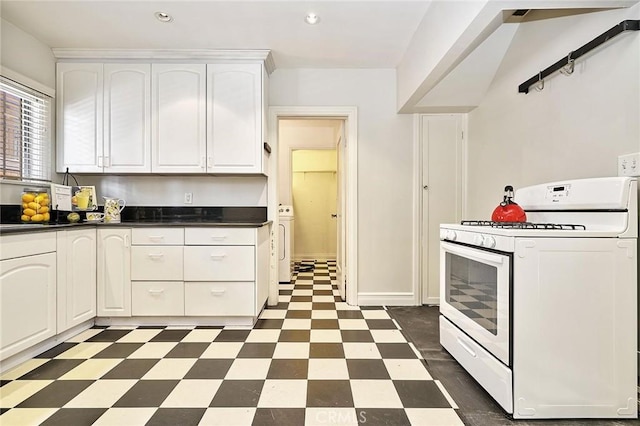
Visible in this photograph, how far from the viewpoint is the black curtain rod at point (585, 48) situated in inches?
54.2

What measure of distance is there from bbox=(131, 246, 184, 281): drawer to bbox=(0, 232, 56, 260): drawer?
21.5 inches

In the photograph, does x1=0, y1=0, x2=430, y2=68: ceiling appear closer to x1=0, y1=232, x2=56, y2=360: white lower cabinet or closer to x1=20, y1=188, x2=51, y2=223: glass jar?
x1=20, y1=188, x2=51, y2=223: glass jar

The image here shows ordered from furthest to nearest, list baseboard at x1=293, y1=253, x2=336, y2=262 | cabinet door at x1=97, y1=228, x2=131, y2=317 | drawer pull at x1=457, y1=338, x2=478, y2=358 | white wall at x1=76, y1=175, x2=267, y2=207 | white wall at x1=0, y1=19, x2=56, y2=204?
baseboard at x1=293, y1=253, x2=336, y2=262, white wall at x1=76, y1=175, x2=267, y2=207, cabinet door at x1=97, y1=228, x2=131, y2=317, white wall at x1=0, y1=19, x2=56, y2=204, drawer pull at x1=457, y1=338, x2=478, y2=358

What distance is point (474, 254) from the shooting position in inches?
63.4

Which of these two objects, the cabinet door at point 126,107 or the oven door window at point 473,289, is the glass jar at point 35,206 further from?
the oven door window at point 473,289

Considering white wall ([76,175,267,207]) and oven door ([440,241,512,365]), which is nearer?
oven door ([440,241,512,365])

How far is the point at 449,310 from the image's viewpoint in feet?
6.33

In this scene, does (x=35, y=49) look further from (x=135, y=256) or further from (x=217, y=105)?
(x=135, y=256)

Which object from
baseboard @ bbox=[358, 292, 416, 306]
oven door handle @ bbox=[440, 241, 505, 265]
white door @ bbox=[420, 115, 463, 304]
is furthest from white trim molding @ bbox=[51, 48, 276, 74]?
baseboard @ bbox=[358, 292, 416, 306]

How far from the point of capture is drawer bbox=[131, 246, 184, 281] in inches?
97.3

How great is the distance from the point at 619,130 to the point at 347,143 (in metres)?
2.01

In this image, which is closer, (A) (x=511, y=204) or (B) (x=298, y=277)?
(A) (x=511, y=204)

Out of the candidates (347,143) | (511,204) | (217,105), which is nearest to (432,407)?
(511,204)

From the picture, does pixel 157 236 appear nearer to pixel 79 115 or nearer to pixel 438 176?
pixel 79 115
